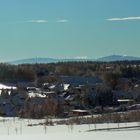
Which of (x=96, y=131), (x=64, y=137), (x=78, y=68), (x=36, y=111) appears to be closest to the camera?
(x=64, y=137)

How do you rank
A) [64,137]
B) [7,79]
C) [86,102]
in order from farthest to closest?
[7,79]
[86,102]
[64,137]

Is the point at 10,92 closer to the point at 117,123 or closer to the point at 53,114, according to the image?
the point at 53,114

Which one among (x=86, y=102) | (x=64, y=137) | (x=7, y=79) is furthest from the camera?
(x=7, y=79)

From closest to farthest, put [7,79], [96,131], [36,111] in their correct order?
[96,131]
[36,111]
[7,79]

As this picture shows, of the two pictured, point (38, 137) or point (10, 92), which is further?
point (10, 92)

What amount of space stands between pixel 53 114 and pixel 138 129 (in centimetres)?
1246

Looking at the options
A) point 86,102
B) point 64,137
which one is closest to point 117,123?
point 64,137

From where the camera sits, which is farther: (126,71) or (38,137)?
(126,71)

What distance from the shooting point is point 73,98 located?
122ft

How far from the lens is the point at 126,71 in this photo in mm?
68812

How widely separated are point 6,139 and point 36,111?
12981 millimetres

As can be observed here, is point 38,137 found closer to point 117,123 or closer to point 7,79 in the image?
point 117,123

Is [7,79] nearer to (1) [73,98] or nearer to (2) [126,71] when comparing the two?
(2) [126,71]

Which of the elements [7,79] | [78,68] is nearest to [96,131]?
[7,79]
